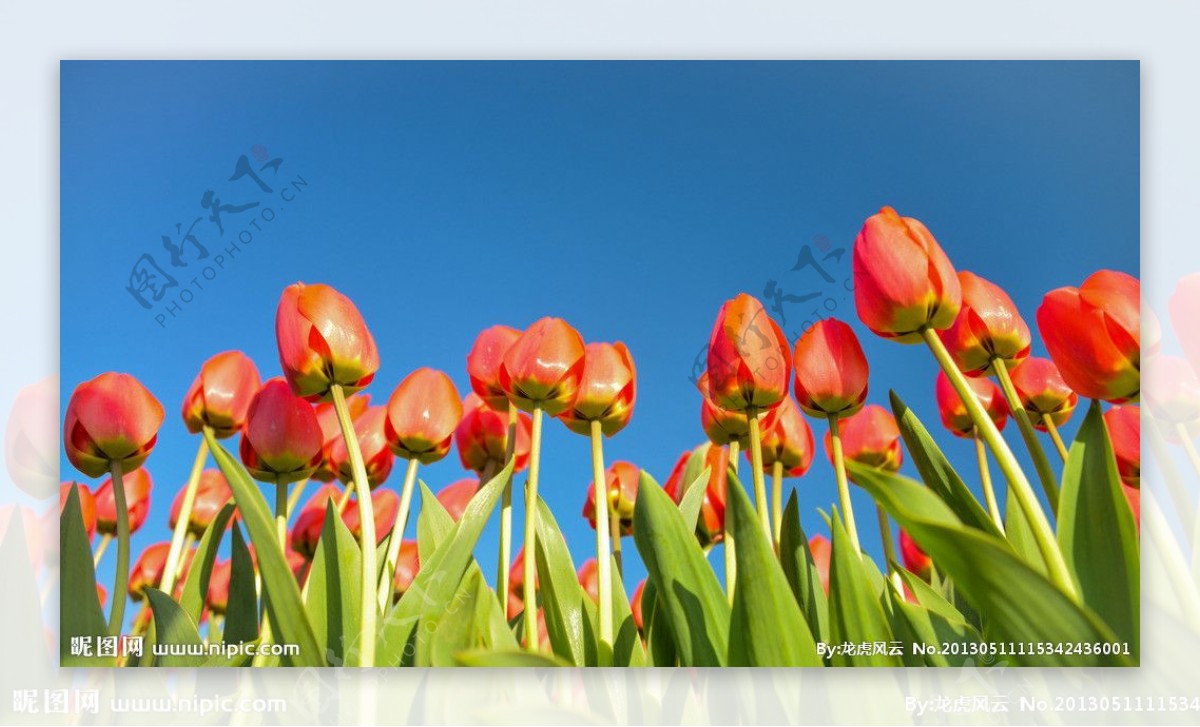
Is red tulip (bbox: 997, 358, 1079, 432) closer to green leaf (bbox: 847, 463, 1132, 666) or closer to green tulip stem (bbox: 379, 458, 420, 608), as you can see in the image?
green leaf (bbox: 847, 463, 1132, 666)

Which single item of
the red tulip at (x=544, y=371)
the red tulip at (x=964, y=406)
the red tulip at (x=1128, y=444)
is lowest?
the red tulip at (x=1128, y=444)

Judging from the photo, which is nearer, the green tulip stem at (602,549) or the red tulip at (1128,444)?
the green tulip stem at (602,549)

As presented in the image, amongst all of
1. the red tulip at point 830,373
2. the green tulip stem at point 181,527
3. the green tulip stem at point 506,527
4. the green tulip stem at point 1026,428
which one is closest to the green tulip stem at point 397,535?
the green tulip stem at point 506,527

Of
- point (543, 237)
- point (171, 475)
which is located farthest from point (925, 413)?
point (171, 475)

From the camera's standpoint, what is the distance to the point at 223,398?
1225mm

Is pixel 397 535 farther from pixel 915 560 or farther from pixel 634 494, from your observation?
pixel 915 560

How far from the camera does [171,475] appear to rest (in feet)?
4.08

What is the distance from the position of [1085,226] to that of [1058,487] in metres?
0.34

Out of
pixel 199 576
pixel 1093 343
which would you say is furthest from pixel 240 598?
pixel 1093 343

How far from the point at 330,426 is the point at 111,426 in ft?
0.84

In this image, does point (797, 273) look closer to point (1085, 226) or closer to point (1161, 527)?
point (1085, 226)

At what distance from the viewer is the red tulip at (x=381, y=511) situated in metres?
1.23

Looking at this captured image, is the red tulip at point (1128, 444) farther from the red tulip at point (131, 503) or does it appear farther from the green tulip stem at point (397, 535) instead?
the red tulip at point (131, 503)

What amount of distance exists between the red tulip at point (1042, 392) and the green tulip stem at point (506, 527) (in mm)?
573
